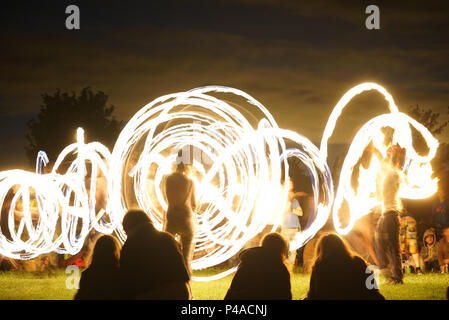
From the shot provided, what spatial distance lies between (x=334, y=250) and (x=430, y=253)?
7.17m

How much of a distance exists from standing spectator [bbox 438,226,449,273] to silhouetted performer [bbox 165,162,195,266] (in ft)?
19.3

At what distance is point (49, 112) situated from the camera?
32.8 metres

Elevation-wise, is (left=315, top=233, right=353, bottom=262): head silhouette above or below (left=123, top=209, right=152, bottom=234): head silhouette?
below

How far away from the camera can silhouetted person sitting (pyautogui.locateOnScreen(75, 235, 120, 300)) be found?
5.79 m

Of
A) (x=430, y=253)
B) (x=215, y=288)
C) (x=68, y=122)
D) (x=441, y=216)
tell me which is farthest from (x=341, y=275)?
(x=68, y=122)

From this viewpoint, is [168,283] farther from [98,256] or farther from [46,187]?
[46,187]

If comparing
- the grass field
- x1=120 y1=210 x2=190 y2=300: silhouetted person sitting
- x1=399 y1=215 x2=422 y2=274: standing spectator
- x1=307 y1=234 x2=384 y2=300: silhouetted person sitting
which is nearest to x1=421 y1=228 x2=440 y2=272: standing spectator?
x1=399 y1=215 x2=422 y2=274: standing spectator

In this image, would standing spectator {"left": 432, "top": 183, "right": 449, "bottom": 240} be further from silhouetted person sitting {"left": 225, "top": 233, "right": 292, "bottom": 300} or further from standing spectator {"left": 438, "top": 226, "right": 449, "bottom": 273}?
silhouetted person sitting {"left": 225, "top": 233, "right": 292, "bottom": 300}

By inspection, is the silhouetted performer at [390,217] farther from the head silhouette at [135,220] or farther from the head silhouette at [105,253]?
the head silhouette at [105,253]

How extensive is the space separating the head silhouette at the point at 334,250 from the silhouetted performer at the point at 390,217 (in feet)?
12.2

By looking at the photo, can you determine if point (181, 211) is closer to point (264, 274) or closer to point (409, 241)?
point (264, 274)

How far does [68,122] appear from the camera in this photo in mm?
33000

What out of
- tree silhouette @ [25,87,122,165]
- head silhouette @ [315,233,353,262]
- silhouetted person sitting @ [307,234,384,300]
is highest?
tree silhouette @ [25,87,122,165]
